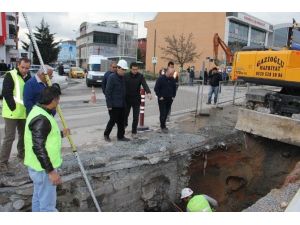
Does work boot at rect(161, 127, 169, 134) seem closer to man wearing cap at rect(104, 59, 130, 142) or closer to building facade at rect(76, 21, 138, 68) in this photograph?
man wearing cap at rect(104, 59, 130, 142)

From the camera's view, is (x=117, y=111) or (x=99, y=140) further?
(x=99, y=140)

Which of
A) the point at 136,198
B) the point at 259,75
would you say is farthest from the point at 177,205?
the point at 259,75

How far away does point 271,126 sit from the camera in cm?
941

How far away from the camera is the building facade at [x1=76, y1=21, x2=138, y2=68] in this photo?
256ft

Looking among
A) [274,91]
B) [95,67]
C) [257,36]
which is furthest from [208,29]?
[274,91]

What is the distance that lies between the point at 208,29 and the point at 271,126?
4487 cm

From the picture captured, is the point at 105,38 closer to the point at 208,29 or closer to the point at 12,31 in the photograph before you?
the point at 12,31

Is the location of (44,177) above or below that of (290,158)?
above

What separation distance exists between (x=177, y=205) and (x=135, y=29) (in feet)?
254

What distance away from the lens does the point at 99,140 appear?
8.09 m

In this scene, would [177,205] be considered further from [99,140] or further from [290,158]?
[290,158]

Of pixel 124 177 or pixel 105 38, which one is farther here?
pixel 105 38

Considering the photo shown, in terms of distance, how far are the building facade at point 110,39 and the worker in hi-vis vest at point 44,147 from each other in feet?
244

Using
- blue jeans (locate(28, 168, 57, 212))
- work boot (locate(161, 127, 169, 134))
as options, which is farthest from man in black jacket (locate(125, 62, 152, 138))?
blue jeans (locate(28, 168, 57, 212))
